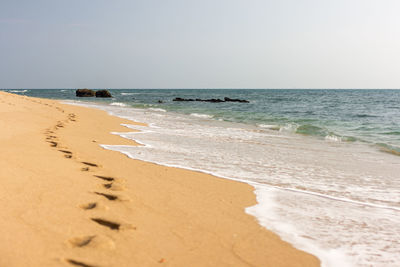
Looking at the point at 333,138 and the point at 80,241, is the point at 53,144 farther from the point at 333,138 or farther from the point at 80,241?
the point at 333,138

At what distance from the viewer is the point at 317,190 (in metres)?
4.29

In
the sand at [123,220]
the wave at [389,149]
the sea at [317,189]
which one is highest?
the sand at [123,220]

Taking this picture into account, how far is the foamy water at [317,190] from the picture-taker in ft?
8.53

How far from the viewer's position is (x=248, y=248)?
7.73ft

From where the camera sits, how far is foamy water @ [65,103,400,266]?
2600 mm

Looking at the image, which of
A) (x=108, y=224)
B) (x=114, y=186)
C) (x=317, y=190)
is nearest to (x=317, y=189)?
(x=317, y=190)

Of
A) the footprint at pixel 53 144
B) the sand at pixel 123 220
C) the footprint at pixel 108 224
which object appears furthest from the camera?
the footprint at pixel 53 144

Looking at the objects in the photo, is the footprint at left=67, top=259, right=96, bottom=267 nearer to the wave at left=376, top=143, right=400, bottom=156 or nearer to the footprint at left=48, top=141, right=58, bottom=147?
the footprint at left=48, top=141, right=58, bottom=147

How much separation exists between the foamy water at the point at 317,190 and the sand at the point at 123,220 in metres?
0.28

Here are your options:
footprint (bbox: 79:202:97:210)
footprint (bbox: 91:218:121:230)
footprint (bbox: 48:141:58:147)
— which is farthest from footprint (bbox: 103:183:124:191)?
footprint (bbox: 48:141:58:147)

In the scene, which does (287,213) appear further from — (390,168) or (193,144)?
(193,144)

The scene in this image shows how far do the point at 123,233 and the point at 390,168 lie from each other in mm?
5784

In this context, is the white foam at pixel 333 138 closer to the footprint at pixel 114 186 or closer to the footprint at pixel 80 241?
the footprint at pixel 114 186

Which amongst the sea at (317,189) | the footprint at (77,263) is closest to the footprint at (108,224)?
the footprint at (77,263)
